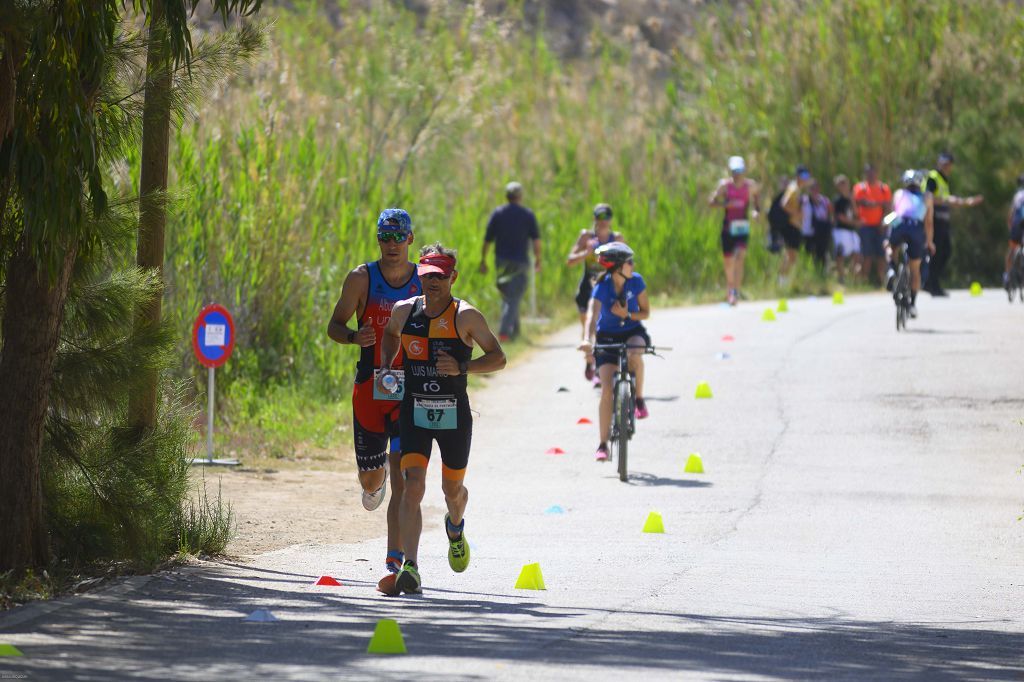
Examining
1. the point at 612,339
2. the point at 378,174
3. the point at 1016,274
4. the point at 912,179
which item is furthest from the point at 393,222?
the point at 1016,274

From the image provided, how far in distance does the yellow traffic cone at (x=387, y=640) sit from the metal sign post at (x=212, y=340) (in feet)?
25.2

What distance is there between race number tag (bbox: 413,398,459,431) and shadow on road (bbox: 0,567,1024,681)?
0.89m

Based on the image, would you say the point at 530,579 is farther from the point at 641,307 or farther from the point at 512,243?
the point at 512,243

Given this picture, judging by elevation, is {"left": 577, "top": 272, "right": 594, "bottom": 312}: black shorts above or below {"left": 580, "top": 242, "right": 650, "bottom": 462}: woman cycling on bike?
above

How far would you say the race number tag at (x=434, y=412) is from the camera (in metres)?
9.58

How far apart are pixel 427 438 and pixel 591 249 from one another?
9.53m

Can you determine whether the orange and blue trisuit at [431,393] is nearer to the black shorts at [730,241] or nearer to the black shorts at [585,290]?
the black shorts at [585,290]

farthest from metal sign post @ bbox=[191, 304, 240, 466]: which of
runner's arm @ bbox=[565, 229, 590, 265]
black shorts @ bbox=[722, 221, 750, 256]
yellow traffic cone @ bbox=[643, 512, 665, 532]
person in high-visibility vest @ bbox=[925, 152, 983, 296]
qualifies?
person in high-visibility vest @ bbox=[925, 152, 983, 296]

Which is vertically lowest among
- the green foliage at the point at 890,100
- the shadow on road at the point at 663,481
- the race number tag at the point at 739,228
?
the shadow on road at the point at 663,481

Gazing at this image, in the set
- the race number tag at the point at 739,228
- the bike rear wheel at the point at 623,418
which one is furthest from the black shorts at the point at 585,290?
the race number tag at the point at 739,228

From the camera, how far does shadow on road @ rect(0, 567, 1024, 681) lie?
24.8ft

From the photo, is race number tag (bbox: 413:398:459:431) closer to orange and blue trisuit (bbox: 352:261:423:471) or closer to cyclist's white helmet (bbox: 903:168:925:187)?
orange and blue trisuit (bbox: 352:261:423:471)

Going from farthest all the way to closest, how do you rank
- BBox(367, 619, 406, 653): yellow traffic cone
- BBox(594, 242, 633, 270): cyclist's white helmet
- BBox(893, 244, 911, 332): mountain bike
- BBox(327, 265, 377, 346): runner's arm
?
BBox(893, 244, 911, 332): mountain bike, BBox(594, 242, 633, 270): cyclist's white helmet, BBox(327, 265, 377, 346): runner's arm, BBox(367, 619, 406, 653): yellow traffic cone

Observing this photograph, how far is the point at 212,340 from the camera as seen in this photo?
1548 cm
